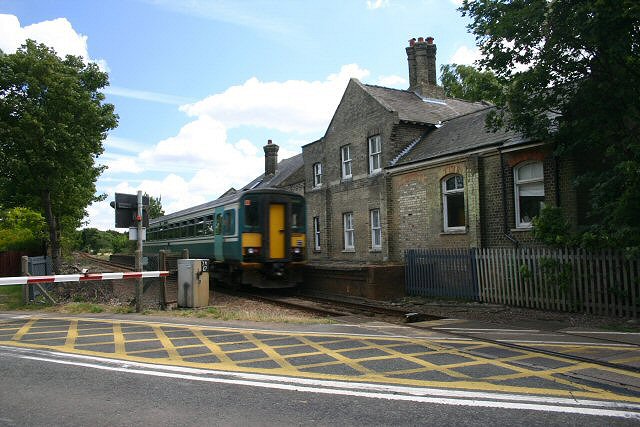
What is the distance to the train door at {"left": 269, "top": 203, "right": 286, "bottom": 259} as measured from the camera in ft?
52.9

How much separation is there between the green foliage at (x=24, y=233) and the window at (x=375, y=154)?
51.8ft

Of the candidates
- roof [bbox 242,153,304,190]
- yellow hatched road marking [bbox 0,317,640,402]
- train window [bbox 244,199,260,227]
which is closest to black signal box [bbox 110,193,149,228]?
yellow hatched road marking [bbox 0,317,640,402]

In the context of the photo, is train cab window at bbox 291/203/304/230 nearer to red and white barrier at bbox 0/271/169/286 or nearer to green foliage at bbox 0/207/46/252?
red and white barrier at bbox 0/271/169/286

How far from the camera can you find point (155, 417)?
4422 millimetres

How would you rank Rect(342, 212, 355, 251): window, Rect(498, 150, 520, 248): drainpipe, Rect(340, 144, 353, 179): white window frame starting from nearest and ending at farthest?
Rect(498, 150, 520, 248): drainpipe < Rect(342, 212, 355, 251): window < Rect(340, 144, 353, 179): white window frame

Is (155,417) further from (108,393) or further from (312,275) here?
(312,275)

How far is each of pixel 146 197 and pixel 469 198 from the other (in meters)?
9.91

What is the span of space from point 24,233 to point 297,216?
15.2 meters

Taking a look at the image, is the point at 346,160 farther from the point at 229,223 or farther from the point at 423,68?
the point at 229,223

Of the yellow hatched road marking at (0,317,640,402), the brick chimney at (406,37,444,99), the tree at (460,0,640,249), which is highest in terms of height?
the brick chimney at (406,37,444,99)

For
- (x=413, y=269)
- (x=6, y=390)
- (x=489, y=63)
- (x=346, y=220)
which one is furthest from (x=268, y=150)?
(x=6, y=390)

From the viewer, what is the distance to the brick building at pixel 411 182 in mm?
14812

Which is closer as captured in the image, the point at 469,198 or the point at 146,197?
the point at 146,197

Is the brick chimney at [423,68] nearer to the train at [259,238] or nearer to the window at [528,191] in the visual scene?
the window at [528,191]
